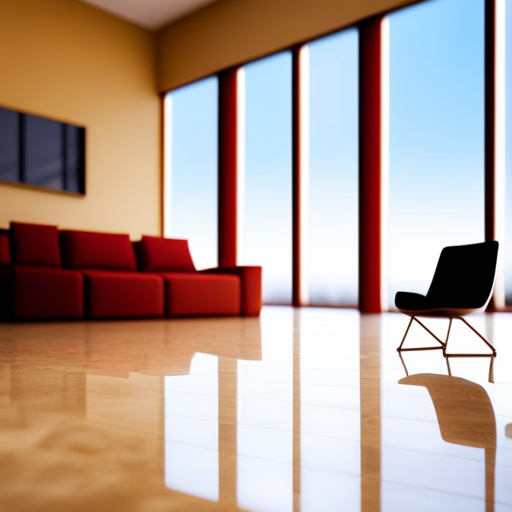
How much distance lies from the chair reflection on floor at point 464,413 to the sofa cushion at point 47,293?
139 inches

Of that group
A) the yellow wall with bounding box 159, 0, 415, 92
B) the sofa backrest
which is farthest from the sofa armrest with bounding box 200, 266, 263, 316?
the yellow wall with bounding box 159, 0, 415, 92

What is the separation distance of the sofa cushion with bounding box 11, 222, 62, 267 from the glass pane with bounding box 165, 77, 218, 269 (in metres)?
3.20

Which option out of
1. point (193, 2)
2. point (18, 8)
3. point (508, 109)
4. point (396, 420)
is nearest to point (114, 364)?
point (396, 420)

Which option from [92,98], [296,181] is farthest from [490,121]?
[92,98]

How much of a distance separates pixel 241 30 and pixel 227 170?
209cm

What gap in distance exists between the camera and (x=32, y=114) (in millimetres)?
7008

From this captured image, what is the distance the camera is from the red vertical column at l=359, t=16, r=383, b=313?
20.3 feet

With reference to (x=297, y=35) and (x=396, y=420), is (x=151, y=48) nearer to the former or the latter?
(x=297, y=35)

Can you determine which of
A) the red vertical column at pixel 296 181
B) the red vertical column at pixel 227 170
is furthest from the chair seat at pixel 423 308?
the red vertical column at pixel 227 170

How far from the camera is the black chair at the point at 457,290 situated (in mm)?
2396

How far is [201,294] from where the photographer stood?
5.32 metres

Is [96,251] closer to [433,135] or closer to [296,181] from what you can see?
[296,181]

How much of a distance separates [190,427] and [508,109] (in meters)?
5.56

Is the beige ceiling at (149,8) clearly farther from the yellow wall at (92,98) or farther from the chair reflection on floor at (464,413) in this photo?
the chair reflection on floor at (464,413)
